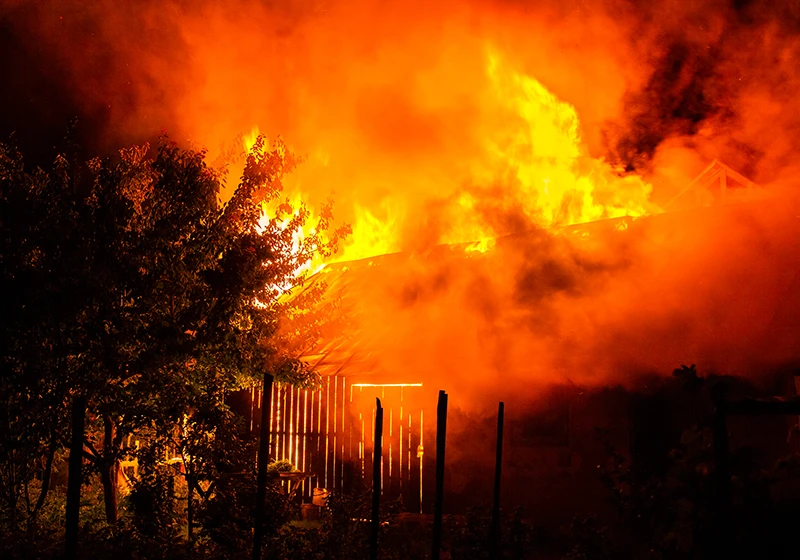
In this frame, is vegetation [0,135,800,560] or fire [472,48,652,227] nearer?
vegetation [0,135,800,560]

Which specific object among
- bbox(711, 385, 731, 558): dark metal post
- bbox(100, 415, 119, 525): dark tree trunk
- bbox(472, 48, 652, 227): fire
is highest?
bbox(472, 48, 652, 227): fire

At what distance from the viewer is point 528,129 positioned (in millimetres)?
18469

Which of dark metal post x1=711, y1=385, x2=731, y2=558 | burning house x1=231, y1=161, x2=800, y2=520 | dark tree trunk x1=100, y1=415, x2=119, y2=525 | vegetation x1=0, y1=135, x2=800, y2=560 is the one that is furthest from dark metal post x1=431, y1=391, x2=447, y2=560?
dark tree trunk x1=100, y1=415, x2=119, y2=525

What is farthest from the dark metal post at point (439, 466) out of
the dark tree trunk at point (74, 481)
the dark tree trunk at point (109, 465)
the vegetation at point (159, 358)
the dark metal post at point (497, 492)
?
the dark tree trunk at point (109, 465)

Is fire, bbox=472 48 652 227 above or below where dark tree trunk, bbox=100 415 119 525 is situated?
above

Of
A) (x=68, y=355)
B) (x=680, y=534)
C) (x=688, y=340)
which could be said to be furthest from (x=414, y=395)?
(x=680, y=534)

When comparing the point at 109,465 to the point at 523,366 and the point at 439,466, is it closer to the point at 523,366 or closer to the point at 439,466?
the point at 439,466

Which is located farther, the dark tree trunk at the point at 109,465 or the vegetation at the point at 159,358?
the dark tree trunk at the point at 109,465

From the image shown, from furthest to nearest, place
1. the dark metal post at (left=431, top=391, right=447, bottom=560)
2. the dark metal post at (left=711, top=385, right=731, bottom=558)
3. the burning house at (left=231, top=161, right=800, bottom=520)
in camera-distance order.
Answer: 1. the burning house at (left=231, top=161, right=800, bottom=520)
2. the dark metal post at (left=431, top=391, right=447, bottom=560)
3. the dark metal post at (left=711, top=385, right=731, bottom=558)

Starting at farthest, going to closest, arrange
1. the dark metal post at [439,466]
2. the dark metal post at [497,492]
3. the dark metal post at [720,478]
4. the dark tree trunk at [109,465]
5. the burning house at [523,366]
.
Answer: the burning house at [523,366] → the dark tree trunk at [109,465] → the dark metal post at [497,492] → the dark metal post at [439,466] → the dark metal post at [720,478]

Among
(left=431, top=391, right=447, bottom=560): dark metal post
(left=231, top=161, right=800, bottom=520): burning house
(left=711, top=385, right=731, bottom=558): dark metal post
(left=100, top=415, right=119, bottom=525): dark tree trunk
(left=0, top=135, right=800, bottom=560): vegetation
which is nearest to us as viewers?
(left=711, top=385, right=731, bottom=558): dark metal post

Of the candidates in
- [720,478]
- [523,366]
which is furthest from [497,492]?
[523,366]

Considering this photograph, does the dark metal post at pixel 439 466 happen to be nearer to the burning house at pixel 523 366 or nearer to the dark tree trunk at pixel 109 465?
the burning house at pixel 523 366

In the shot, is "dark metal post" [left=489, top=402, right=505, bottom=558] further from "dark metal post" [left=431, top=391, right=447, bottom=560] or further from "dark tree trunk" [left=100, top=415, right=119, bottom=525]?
"dark tree trunk" [left=100, top=415, right=119, bottom=525]
